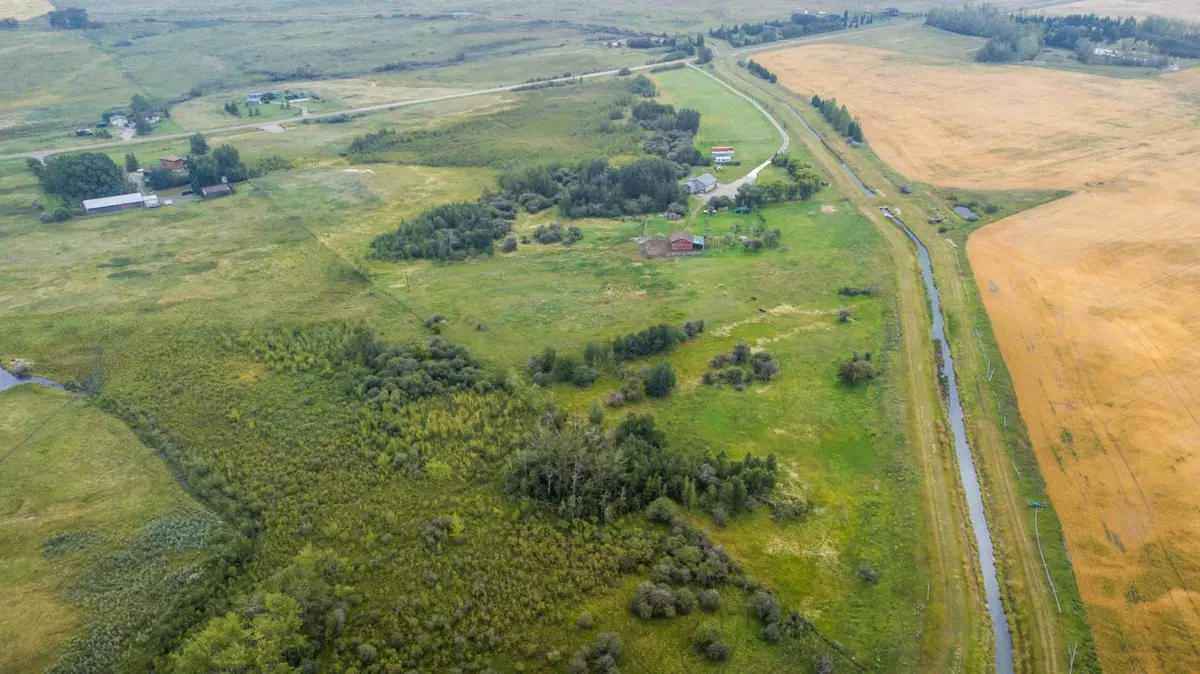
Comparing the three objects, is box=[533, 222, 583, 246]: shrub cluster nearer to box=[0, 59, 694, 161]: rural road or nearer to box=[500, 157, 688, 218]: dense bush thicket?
box=[500, 157, 688, 218]: dense bush thicket

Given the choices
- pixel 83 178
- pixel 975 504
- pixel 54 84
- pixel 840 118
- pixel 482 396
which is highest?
pixel 54 84

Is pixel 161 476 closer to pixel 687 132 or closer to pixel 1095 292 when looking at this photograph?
pixel 1095 292

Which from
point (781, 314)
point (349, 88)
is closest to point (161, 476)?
point (781, 314)

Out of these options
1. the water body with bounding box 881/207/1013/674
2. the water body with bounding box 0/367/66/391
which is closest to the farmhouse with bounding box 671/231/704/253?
the water body with bounding box 881/207/1013/674

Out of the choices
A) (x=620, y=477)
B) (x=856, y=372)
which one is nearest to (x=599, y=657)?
(x=620, y=477)

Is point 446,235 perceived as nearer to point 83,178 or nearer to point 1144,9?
point 83,178

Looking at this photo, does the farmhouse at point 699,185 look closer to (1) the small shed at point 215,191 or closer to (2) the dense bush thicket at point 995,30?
(1) the small shed at point 215,191
